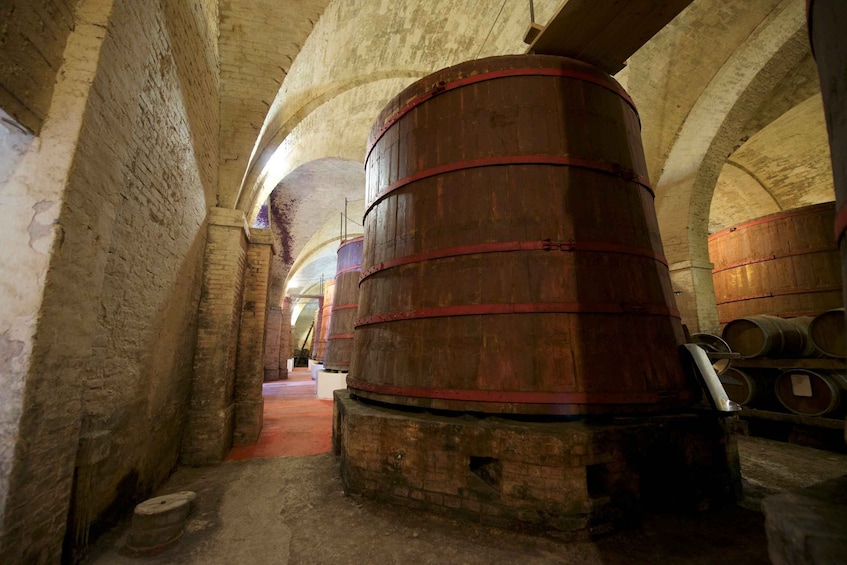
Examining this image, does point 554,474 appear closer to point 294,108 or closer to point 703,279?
point 294,108

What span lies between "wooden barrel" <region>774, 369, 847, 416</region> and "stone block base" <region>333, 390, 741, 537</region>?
3206 mm

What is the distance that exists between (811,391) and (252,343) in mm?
8141

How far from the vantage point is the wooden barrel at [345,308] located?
9.34 m

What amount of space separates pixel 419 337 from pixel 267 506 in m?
2.04

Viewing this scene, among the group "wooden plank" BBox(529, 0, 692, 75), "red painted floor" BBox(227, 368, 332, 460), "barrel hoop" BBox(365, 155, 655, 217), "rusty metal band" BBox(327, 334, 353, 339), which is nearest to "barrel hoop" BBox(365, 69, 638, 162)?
"wooden plank" BBox(529, 0, 692, 75)

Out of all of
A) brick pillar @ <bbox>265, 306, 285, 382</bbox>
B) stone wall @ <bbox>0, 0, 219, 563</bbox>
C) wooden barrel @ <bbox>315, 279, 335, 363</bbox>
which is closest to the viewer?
stone wall @ <bbox>0, 0, 219, 563</bbox>

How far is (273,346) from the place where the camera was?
626 inches

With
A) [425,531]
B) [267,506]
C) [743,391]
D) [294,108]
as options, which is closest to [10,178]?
[267,506]

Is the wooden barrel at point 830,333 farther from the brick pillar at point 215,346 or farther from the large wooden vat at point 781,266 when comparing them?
the brick pillar at point 215,346

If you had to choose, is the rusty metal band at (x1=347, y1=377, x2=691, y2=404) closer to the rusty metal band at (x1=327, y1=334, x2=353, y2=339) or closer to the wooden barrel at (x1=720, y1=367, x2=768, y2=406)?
the wooden barrel at (x1=720, y1=367, x2=768, y2=406)

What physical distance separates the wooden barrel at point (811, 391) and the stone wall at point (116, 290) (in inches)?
307

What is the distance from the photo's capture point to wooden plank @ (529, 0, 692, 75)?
331cm


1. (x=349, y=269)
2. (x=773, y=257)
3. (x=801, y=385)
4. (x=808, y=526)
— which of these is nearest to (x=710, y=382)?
(x=808, y=526)

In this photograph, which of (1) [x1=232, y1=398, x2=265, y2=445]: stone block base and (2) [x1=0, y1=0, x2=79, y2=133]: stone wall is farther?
(1) [x1=232, y1=398, x2=265, y2=445]: stone block base
